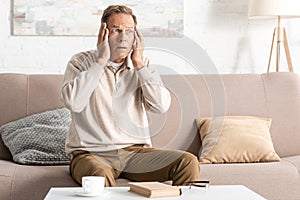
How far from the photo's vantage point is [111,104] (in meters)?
2.98

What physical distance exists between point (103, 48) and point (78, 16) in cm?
138

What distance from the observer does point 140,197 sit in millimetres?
2264

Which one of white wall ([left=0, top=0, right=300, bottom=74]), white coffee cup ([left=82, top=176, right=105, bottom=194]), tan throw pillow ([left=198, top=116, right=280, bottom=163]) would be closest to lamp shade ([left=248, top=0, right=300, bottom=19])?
white wall ([left=0, top=0, right=300, bottom=74])

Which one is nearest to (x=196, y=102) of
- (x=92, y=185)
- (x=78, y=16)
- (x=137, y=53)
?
(x=137, y=53)

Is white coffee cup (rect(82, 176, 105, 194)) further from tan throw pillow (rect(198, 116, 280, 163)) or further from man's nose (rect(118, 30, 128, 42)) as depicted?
tan throw pillow (rect(198, 116, 280, 163))

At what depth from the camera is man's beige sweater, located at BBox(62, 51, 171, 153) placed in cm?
295

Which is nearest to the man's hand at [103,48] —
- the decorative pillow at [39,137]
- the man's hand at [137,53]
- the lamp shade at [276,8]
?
the man's hand at [137,53]

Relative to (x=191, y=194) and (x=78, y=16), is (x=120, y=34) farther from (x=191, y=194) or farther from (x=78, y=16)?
(x=78, y=16)

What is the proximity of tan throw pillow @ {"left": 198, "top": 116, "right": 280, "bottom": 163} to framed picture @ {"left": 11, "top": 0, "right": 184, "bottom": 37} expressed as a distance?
102 centimetres

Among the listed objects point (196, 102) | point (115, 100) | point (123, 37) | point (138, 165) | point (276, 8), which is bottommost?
point (138, 165)

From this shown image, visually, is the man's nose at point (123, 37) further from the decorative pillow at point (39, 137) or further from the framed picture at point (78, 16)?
the framed picture at point (78, 16)

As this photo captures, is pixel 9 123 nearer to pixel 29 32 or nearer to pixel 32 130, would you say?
pixel 32 130

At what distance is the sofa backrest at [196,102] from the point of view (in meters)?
3.55

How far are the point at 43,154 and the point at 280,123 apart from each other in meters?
1.38
